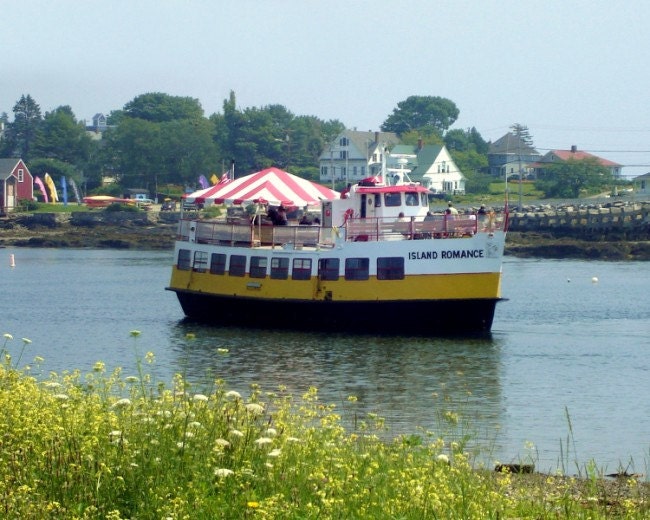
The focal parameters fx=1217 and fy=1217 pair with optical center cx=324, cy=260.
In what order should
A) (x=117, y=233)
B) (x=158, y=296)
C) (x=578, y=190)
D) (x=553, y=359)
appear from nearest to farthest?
(x=553, y=359)
(x=158, y=296)
(x=117, y=233)
(x=578, y=190)

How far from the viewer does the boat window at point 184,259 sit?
37.6 metres

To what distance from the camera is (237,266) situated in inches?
1416

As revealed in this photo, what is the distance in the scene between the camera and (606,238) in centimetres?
8456

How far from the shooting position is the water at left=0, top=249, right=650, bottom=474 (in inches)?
826

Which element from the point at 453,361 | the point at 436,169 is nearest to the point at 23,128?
the point at 436,169

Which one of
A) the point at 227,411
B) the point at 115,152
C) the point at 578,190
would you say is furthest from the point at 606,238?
the point at 227,411

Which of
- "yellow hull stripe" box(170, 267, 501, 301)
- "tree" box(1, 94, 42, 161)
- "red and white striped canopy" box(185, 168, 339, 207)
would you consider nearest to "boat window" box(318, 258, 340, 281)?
"yellow hull stripe" box(170, 267, 501, 301)

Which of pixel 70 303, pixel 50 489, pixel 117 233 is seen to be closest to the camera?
pixel 50 489

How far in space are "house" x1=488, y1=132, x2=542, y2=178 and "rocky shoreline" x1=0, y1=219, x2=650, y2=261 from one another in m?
55.3

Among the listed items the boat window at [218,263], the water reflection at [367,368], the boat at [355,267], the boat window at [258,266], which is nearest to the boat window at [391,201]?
the boat at [355,267]

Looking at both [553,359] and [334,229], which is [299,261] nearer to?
[334,229]

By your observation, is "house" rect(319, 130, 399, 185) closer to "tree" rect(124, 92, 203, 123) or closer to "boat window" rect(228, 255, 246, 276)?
"tree" rect(124, 92, 203, 123)

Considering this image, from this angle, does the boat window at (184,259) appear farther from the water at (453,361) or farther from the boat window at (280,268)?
the boat window at (280,268)

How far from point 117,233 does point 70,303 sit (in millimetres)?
52425
